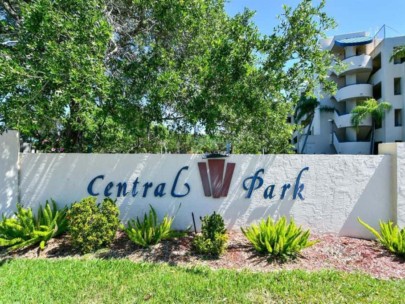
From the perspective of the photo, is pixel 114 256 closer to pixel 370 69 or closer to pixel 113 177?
pixel 113 177

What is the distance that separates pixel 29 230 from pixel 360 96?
3429 centimetres

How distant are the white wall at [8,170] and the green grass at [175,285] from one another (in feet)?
7.25

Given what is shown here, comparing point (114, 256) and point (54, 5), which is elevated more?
point (54, 5)

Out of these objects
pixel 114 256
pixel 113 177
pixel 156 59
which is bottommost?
pixel 114 256

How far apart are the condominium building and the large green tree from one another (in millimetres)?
22009

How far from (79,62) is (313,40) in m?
4.28

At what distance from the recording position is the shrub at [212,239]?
542cm

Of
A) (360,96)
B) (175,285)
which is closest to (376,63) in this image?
(360,96)

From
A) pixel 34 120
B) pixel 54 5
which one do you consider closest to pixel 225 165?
pixel 34 120

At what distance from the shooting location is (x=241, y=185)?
6734 millimetres

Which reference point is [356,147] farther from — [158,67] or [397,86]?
[158,67]

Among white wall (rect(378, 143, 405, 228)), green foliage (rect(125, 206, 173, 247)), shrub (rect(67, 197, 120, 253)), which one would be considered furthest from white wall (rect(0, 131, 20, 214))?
white wall (rect(378, 143, 405, 228))

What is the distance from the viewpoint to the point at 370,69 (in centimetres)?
3169

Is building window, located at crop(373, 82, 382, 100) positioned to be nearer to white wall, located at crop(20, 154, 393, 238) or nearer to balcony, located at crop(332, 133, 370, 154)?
balcony, located at crop(332, 133, 370, 154)
